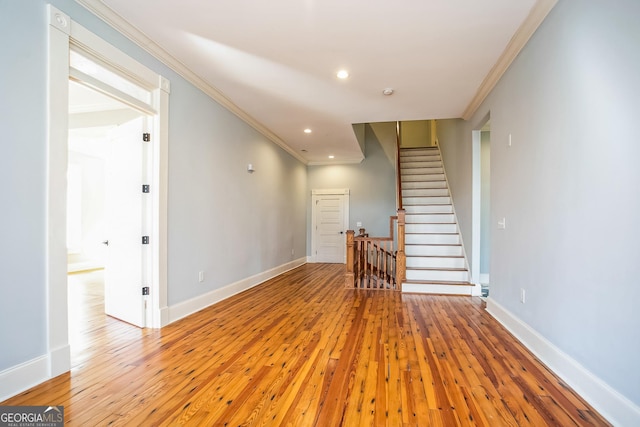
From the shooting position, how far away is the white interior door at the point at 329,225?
27.3ft

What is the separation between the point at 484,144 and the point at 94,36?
5551mm

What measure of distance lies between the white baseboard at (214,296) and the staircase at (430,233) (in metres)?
2.46

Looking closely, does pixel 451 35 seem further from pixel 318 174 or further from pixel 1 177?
pixel 318 174

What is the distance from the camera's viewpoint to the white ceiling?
241 centimetres

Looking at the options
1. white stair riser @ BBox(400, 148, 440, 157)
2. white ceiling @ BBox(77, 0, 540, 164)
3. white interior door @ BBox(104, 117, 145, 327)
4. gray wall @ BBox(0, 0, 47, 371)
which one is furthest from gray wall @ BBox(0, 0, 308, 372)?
white stair riser @ BBox(400, 148, 440, 157)

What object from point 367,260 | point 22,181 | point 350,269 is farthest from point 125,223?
point 367,260

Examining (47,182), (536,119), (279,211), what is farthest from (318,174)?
(47,182)

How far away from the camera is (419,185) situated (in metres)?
6.95

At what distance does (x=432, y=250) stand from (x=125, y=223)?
4687 mm

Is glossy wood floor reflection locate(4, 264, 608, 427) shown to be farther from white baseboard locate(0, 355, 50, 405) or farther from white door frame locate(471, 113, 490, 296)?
white door frame locate(471, 113, 490, 296)

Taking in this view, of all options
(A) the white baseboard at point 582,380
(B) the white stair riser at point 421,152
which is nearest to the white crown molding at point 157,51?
(A) the white baseboard at point 582,380

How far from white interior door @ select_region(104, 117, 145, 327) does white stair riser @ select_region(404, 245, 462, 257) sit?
4.09 meters

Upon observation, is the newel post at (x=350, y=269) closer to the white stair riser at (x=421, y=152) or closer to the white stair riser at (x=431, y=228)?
the white stair riser at (x=431, y=228)

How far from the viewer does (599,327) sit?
1779 mm
